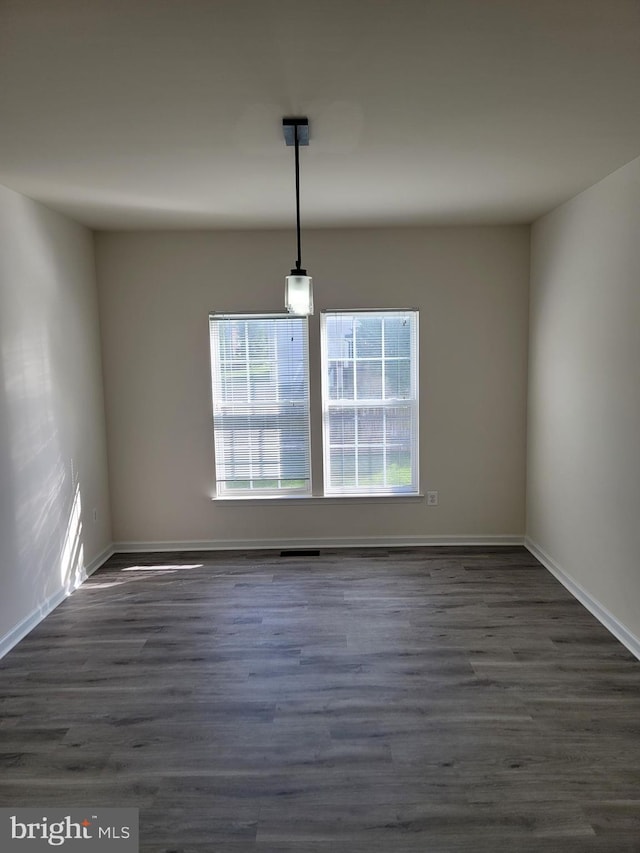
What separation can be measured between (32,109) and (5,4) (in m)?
0.71

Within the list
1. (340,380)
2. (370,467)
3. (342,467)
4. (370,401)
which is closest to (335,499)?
(342,467)

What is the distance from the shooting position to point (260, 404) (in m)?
4.59

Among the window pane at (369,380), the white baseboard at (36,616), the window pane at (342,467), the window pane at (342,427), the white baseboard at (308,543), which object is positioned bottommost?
the white baseboard at (36,616)

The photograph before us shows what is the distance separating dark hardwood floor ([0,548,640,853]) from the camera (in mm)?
1925

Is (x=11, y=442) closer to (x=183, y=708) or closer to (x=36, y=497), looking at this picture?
(x=36, y=497)

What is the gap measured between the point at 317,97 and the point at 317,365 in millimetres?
2528

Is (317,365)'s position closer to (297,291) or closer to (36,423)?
(297,291)

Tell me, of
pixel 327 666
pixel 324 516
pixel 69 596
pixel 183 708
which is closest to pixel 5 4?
pixel 183 708

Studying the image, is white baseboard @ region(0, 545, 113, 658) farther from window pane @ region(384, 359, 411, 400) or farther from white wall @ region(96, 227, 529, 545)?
window pane @ region(384, 359, 411, 400)

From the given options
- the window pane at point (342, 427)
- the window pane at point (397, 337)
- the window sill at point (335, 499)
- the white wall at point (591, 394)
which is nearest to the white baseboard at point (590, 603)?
the white wall at point (591, 394)

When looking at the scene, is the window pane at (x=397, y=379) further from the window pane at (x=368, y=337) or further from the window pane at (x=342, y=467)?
the window pane at (x=342, y=467)

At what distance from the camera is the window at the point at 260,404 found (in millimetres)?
4520

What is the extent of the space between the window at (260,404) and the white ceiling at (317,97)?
1.20 meters

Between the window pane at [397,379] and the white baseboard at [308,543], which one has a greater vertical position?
the window pane at [397,379]
